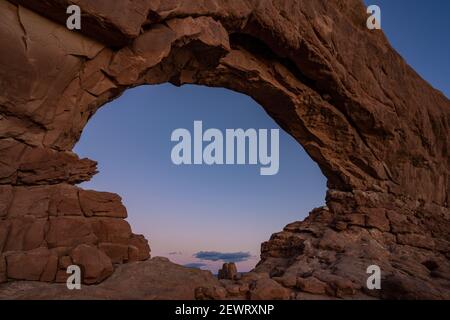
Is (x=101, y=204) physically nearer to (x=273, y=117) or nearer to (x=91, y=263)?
(x=91, y=263)

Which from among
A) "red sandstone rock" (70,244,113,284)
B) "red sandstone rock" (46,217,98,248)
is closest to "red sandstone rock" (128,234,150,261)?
"red sandstone rock" (46,217,98,248)

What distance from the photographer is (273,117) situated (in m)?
18.1

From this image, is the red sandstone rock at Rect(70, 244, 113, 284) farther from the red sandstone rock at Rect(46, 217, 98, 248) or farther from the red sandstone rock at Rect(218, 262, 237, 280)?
the red sandstone rock at Rect(218, 262, 237, 280)

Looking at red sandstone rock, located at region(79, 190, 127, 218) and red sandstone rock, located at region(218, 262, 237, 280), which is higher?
red sandstone rock, located at region(79, 190, 127, 218)

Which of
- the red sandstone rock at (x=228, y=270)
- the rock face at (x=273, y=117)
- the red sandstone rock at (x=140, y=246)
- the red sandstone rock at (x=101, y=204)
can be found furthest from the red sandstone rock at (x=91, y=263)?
the red sandstone rock at (x=228, y=270)

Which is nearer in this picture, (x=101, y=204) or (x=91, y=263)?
(x=91, y=263)

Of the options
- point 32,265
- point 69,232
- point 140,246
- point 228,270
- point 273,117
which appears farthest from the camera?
point 273,117

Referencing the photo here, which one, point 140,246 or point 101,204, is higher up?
point 101,204

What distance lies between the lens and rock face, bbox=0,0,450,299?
8898 mm

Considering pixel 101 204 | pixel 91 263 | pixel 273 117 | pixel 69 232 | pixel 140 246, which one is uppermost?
pixel 273 117

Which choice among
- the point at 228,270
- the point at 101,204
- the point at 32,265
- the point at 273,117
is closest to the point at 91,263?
the point at 32,265

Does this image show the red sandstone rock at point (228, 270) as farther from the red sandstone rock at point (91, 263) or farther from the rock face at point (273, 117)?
the red sandstone rock at point (91, 263)

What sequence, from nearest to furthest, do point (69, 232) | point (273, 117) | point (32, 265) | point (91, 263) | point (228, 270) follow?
1. point (32, 265)
2. point (91, 263)
3. point (69, 232)
4. point (228, 270)
5. point (273, 117)
